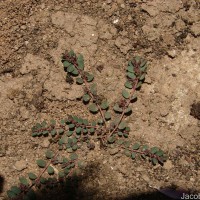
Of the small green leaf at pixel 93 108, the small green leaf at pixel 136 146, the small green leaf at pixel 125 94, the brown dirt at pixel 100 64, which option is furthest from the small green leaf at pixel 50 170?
the small green leaf at pixel 125 94

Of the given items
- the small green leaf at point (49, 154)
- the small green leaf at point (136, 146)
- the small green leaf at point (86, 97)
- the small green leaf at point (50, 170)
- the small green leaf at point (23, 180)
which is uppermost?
the small green leaf at point (86, 97)

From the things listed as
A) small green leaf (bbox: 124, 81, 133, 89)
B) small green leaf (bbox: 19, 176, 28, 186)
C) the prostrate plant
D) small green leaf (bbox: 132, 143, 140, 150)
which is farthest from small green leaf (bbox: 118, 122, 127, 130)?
small green leaf (bbox: 19, 176, 28, 186)

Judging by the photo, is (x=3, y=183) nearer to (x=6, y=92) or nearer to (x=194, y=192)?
(x=6, y=92)

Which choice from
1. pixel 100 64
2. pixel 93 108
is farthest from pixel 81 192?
pixel 100 64

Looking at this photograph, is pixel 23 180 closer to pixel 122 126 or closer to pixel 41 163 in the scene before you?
pixel 41 163

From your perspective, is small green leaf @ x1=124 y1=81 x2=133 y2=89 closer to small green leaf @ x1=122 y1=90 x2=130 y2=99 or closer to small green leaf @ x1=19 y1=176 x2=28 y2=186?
small green leaf @ x1=122 y1=90 x2=130 y2=99

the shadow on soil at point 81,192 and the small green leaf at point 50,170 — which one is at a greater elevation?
the small green leaf at point 50,170

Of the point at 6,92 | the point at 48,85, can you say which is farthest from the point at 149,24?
the point at 6,92

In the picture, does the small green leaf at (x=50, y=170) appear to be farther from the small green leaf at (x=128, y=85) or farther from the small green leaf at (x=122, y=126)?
the small green leaf at (x=128, y=85)
